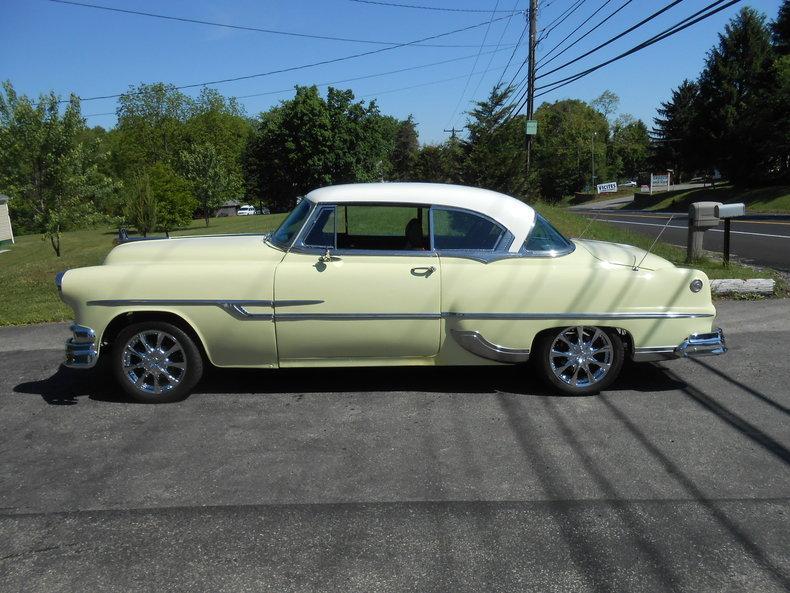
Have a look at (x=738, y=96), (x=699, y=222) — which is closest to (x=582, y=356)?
(x=699, y=222)

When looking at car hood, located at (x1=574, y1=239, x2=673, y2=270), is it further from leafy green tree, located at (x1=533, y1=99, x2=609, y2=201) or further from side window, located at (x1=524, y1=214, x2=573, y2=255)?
leafy green tree, located at (x1=533, y1=99, x2=609, y2=201)

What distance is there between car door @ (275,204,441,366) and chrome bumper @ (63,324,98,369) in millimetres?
1398

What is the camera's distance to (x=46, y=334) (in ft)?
25.3

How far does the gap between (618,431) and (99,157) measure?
70.6 ft

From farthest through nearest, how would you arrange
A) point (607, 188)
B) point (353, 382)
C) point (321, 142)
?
point (607, 188)
point (321, 142)
point (353, 382)

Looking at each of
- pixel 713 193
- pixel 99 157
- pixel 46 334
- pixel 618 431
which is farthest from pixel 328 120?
pixel 618 431

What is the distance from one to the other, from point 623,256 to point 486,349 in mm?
1424

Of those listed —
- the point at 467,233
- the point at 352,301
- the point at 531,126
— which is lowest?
the point at 352,301

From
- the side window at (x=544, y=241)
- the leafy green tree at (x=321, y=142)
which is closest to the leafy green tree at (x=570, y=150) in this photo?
the leafy green tree at (x=321, y=142)

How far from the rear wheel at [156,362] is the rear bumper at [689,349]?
3.42m

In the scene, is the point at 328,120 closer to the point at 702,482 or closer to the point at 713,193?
the point at 713,193

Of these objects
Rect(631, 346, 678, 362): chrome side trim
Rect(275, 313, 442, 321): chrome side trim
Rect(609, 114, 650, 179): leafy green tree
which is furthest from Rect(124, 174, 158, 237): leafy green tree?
Rect(609, 114, 650, 179): leafy green tree

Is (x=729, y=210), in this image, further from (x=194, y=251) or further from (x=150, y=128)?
(x=150, y=128)

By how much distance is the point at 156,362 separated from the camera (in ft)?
16.8
